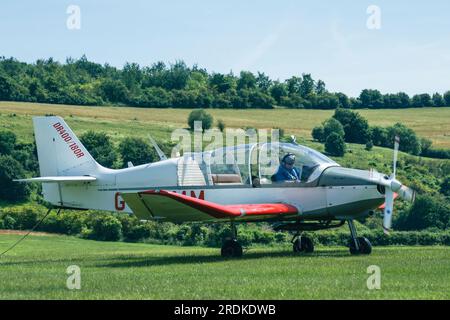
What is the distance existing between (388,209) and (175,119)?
5975cm

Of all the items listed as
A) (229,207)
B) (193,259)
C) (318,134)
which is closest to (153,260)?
(193,259)

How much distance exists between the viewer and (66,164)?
74.2 feet

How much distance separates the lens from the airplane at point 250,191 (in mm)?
19078

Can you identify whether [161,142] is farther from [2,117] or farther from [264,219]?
[264,219]

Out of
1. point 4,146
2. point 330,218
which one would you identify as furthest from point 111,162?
point 330,218

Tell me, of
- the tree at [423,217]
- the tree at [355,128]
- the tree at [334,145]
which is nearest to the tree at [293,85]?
the tree at [355,128]

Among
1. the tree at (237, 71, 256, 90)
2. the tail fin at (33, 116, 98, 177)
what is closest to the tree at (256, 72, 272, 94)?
the tree at (237, 71, 256, 90)

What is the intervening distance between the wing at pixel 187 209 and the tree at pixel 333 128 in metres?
46.4

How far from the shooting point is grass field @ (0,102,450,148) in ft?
236

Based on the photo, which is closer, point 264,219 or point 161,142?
point 264,219

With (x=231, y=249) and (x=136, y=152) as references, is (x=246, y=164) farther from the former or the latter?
(x=136, y=152)

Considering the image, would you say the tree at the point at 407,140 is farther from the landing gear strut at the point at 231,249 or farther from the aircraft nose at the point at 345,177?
the landing gear strut at the point at 231,249

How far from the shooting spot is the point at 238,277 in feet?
48.5
